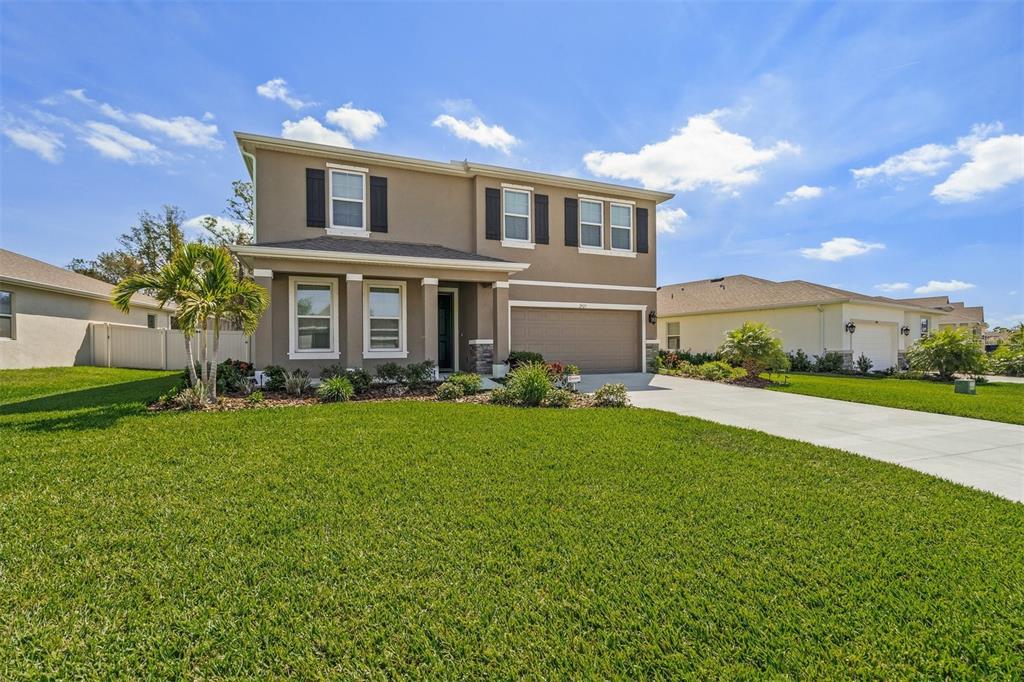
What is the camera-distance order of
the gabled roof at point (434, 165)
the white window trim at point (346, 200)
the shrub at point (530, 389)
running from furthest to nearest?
the white window trim at point (346, 200), the gabled roof at point (434, 165), the shrub at point (530, 389)

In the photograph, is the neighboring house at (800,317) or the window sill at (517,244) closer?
the window sill at (517,244)

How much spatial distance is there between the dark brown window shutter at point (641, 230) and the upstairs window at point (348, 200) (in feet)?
29.3

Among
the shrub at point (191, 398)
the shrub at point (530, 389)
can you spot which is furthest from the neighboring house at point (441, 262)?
the shrub at point (530, 389)

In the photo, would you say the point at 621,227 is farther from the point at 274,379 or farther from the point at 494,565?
the point at 494,565

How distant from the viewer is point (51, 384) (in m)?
11.6

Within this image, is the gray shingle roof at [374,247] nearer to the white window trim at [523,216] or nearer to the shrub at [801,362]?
the white window trim at [523,216]

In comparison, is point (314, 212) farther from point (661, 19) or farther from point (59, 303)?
point (59, 303)

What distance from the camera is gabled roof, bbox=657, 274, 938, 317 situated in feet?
64.4

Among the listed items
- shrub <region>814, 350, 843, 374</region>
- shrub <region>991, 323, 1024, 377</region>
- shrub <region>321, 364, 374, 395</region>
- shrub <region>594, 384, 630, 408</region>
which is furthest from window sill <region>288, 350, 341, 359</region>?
shrub <region>991, 323, 1024, 377</region>

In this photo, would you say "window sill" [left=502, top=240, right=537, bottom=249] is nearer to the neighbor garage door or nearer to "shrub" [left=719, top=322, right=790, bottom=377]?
the neighbor garage door

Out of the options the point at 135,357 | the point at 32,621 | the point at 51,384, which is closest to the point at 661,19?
the point at 32,621

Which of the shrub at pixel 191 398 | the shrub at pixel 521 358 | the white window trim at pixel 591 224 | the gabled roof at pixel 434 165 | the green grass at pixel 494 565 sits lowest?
the green grass at pixel 494 565

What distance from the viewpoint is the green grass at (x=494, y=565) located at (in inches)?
87.2

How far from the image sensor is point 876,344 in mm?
20422
